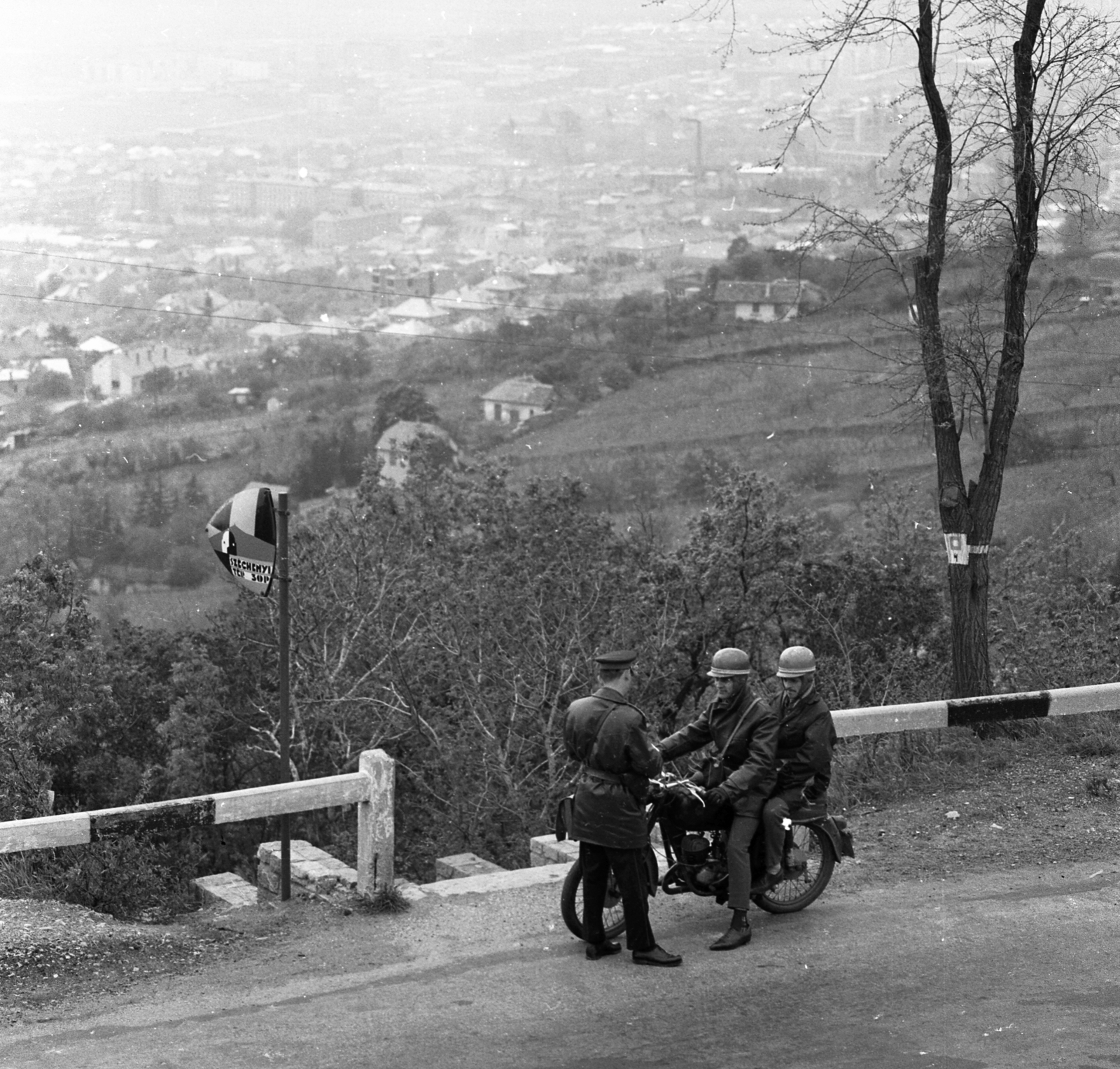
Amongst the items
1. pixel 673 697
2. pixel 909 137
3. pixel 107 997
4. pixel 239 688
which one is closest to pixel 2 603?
pixel 239 688

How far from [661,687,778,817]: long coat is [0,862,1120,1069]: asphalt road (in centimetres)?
75

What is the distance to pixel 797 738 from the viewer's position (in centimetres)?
762

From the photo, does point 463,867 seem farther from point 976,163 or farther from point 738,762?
point 976,163

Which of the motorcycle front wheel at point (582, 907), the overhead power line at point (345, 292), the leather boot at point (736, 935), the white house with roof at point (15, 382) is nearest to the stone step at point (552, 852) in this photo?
the motorcycle front wheel at point (582, 907)

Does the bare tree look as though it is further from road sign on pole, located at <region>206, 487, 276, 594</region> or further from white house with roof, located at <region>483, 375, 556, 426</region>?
white house with roof, located at <region>483, 375, 556, 426</region>

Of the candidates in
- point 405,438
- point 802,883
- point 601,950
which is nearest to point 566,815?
point 601,950

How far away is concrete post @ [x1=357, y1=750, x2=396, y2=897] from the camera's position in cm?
783

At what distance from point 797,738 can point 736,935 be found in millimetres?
1044

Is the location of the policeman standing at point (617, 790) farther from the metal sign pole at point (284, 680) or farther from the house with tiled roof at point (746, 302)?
the house with tiled roof at point (746, 302)

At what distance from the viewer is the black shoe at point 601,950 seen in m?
7.22

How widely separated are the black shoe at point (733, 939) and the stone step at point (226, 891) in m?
2.59

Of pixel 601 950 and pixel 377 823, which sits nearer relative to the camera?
pixel 601 950

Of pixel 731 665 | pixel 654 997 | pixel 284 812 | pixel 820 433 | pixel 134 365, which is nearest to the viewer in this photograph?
pixel 654 997

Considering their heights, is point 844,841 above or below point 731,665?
below
